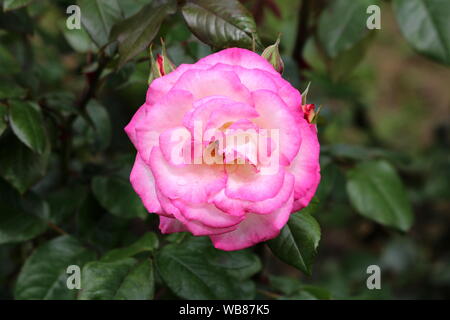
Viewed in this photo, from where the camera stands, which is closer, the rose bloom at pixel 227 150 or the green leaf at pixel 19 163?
the rose bloom at pixel 227 150

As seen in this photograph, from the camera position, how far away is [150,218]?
3.54 feet

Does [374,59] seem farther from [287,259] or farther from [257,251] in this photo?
[287,259]

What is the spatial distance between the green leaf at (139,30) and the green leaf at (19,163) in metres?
0.24

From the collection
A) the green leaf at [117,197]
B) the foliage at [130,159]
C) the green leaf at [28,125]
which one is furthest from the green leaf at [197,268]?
the green leaf at [28,125]

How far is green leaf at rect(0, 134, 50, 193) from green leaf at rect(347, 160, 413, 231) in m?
0.58

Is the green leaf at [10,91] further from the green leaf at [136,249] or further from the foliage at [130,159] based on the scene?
the green leaf at [136,249]

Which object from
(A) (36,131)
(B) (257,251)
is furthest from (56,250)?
(B) (257,251)

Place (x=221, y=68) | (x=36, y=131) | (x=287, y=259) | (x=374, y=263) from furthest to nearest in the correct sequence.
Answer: (x=374, y=263)
(x=36, y=131)
(x=287, y=259)
(x=221, y=68)

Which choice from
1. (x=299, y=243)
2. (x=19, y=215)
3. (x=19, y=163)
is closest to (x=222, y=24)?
(x=299, y=243)

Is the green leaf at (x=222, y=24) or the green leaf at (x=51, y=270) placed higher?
the green leaf at (x=222, y=24)

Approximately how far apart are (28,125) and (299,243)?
1.41 ft

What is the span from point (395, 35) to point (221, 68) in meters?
2.73

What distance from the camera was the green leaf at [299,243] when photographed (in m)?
0.73

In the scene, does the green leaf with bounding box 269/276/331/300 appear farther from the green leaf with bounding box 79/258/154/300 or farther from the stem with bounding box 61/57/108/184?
the stem with bounding box 61/57/108/184
